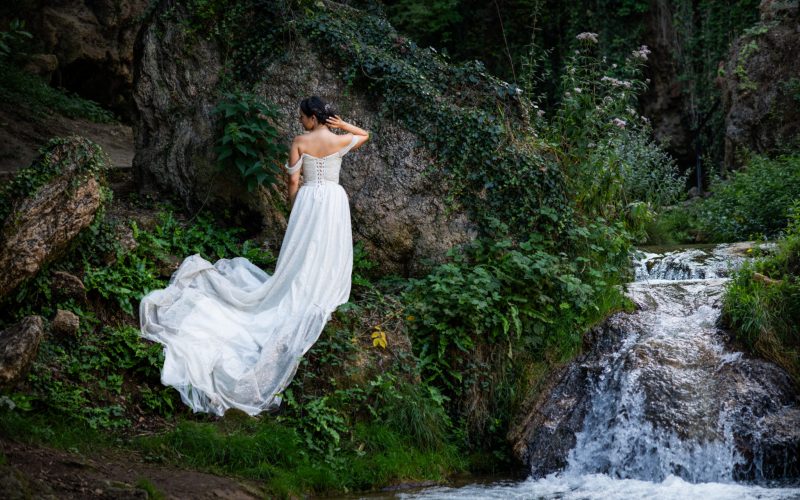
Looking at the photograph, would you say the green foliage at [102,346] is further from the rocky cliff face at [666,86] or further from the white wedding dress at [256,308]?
the rocky cliff face at [666,86]

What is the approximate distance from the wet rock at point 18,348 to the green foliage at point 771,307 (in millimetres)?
6361

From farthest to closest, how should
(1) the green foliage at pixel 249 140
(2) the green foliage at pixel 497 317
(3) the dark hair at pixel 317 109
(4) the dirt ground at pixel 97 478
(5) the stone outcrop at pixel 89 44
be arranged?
(5) the stone outcrop at pixel 89 44, (1) the green foliage at pixel 249 140, (3) the dark hair at pixel 317 109, (2) the green foliage at pixel 497 317, (4) the dirt ground at pixel 97 478

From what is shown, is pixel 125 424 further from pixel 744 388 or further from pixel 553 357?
pixel 744 388

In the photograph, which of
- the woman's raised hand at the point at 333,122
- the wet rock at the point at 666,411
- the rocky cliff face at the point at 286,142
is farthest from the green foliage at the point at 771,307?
the woman's raised hand at the point at 333,122

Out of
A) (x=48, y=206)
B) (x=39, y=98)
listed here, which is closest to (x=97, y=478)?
(x=48, y=206)

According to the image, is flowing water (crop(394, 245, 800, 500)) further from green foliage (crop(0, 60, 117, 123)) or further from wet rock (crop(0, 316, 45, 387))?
green foliage (crop(0, 60, 117, 123))

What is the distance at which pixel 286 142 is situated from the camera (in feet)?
30.6

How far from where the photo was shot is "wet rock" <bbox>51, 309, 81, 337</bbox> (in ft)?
22.6

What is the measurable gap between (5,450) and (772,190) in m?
11.6

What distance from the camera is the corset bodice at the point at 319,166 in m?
8.12

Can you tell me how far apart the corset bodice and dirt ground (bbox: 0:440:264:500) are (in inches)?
128

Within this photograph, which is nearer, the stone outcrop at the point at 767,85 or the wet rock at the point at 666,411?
the wet rock at the point at 666,411

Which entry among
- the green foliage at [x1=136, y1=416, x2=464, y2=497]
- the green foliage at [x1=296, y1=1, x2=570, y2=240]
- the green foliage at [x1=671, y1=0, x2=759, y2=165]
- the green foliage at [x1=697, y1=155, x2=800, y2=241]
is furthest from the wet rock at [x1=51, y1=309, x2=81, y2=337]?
the green foliage at [x1=671, y1=0, x2=759, y2=165]

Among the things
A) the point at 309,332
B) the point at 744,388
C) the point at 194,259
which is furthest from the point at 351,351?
the point at 744,388
